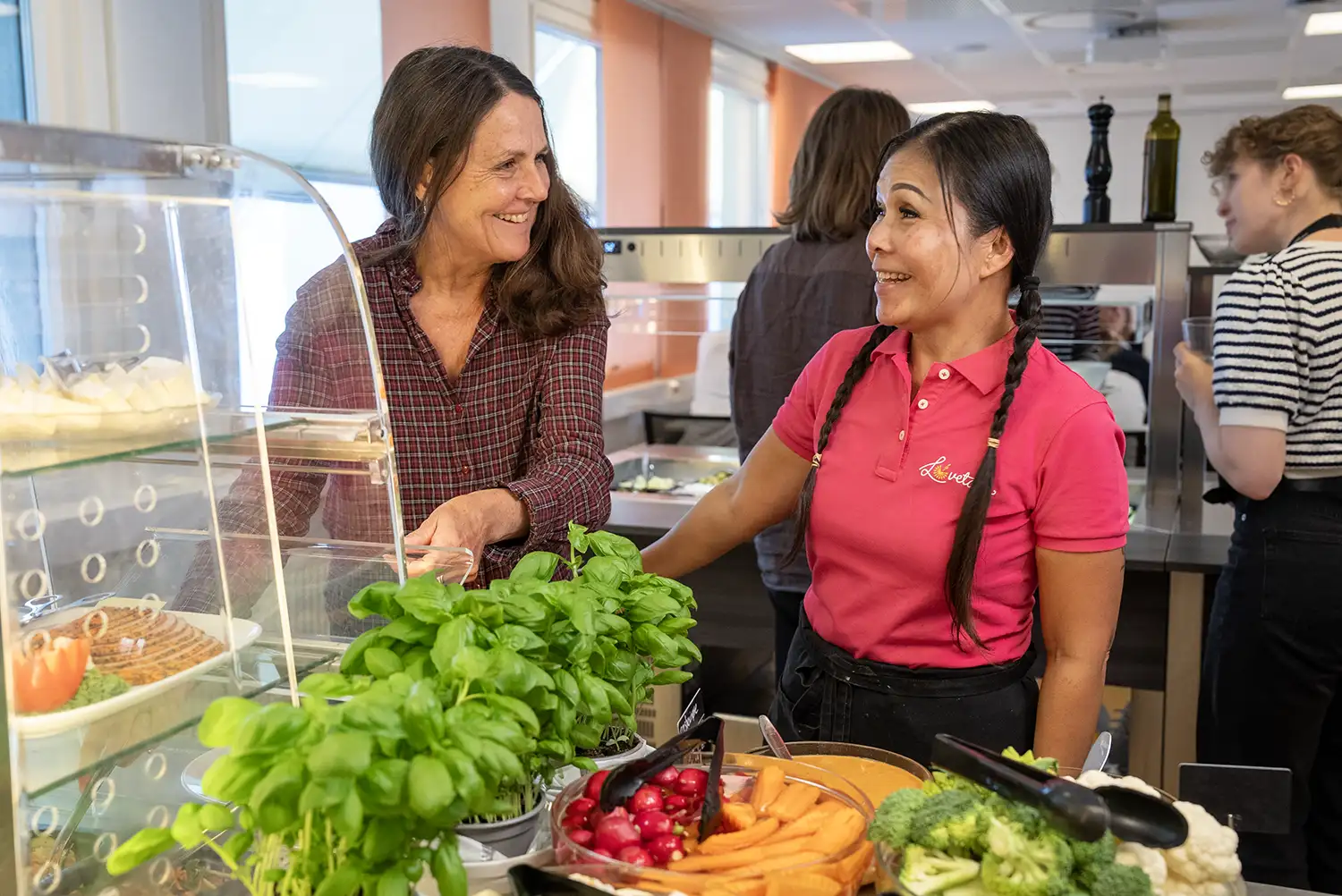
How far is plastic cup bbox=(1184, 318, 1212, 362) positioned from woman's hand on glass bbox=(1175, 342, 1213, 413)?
0.01m

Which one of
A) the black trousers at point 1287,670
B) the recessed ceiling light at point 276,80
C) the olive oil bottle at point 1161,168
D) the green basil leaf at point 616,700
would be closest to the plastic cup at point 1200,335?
the black trousers at point 1287,670

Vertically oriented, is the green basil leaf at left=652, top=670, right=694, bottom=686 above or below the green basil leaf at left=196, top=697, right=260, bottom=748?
below

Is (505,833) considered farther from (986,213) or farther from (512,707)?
(986,213)

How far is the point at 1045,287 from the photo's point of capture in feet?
9.55

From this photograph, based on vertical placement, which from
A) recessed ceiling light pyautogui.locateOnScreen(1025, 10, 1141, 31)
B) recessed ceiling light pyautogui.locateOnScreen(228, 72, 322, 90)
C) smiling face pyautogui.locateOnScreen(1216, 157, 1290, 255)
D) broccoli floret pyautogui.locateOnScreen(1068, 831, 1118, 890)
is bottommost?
broccoli floret pyautogui.locateOnScreen(1068, 831, 1118, 890)

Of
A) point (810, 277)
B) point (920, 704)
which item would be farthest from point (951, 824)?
point (810, 277)

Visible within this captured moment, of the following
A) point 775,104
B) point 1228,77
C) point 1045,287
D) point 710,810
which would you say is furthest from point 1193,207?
point 710,810

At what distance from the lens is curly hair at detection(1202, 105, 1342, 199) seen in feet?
7.88

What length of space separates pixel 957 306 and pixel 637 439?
3299 millimetres

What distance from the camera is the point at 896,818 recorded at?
0.89 m

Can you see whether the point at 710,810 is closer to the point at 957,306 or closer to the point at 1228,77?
the point at 957,306

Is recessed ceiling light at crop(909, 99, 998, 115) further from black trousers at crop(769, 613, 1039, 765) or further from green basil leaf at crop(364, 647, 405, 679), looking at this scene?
green basil leaf at crop(364, 647, 405, 679)

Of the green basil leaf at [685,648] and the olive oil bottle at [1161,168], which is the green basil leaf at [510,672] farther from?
the olive oil bottle at [1161,168]

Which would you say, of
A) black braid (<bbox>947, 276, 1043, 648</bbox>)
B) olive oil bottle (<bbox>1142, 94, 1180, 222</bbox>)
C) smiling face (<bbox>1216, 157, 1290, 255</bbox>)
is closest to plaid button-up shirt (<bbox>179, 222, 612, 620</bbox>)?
black braid (<bbox>947, 276, 1043, 648</bbox>)
